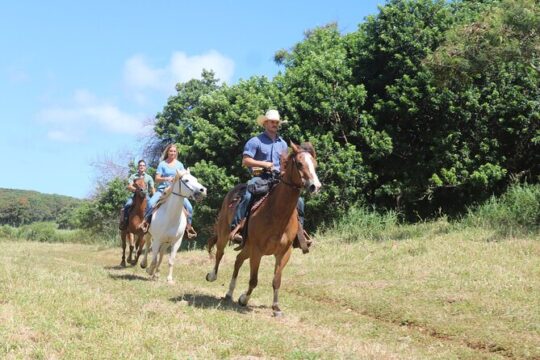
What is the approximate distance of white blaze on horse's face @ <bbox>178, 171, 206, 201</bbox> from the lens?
1107cm

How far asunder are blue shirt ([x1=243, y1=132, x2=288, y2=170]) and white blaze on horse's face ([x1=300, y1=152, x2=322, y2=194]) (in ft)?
4.48

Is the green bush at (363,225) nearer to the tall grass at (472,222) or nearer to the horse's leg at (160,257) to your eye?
the tall grass at (472,222)

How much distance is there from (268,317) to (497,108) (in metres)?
14.5

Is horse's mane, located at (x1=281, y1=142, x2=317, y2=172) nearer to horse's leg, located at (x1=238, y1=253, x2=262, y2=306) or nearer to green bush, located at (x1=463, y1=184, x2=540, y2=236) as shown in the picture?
horse's leg, located at (x1=238, y1=253, x2=262, y2=306)

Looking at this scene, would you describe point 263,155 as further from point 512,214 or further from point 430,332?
point 512,214

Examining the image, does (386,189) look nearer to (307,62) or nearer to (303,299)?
(307,62)

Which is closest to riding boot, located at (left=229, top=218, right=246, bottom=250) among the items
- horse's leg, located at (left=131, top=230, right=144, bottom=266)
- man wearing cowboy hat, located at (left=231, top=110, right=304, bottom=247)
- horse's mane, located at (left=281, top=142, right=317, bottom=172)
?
man wearing cowboy hat, located at (left=231, top=110, right=304, bottom=247)

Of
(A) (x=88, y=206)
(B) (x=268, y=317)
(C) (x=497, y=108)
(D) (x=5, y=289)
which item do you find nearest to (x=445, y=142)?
(C) (x=497, y=108)

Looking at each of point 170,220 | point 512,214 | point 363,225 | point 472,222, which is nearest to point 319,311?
point 170,220

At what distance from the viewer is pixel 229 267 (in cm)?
1681

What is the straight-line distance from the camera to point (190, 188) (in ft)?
37.3

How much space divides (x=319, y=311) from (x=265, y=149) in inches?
119

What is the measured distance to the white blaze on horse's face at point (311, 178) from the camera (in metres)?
7.81

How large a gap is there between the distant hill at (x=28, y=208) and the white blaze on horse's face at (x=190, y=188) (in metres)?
70.1
